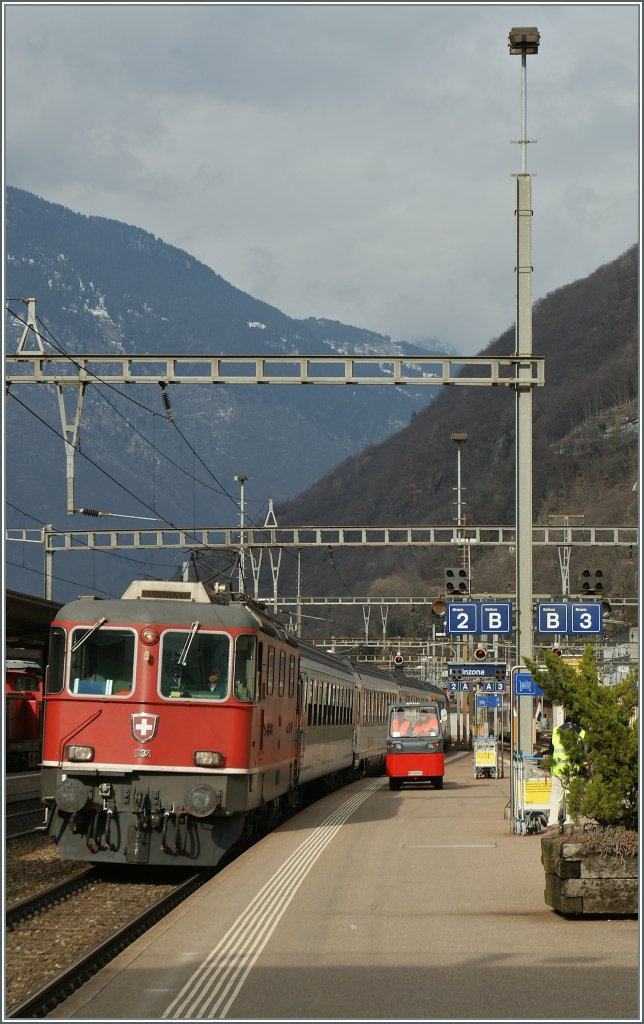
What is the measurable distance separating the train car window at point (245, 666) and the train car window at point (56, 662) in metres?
1.99

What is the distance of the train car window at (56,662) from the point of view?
16922 mm

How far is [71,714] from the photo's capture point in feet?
54.8

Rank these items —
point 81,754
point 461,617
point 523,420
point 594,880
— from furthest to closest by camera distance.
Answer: point 461,617 < point 523,420 < point 81,754 < point 594,880

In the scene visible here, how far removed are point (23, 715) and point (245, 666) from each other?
21739mm

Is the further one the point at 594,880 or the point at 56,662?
the point at 56,662

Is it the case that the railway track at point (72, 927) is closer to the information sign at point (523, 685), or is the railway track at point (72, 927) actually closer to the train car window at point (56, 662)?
the train car window at point (56, 662)

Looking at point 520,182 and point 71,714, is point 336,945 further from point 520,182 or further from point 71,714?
point 520,182

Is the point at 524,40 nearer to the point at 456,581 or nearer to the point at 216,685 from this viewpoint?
the point at 456,581

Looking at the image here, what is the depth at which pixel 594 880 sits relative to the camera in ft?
38.8

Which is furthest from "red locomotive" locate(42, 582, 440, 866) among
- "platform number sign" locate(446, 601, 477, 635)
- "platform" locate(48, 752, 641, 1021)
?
"platform number sign" locate(446, 601, 477, 635)

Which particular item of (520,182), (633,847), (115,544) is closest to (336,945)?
(633,847)

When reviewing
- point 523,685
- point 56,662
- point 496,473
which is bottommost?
point 523,685

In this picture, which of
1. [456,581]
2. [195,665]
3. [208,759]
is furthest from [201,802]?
[456,581]

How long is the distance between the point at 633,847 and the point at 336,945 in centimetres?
250
